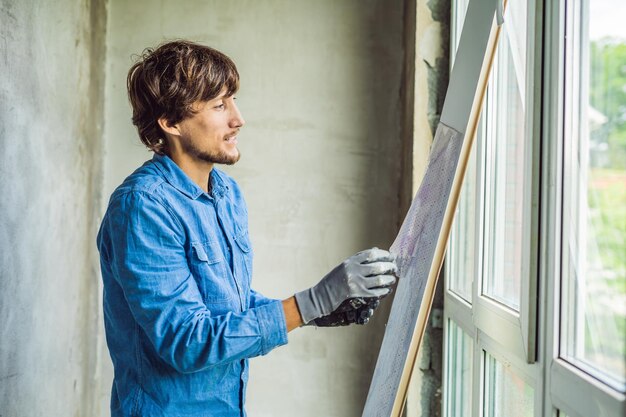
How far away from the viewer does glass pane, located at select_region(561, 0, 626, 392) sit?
2.62 ft

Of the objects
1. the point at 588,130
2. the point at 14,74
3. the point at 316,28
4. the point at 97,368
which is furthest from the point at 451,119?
the point at 97,368

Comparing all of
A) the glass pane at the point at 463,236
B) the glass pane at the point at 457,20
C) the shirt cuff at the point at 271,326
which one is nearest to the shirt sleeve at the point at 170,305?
the shirt cuff at the point at 271,326

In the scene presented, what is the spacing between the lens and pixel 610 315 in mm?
813

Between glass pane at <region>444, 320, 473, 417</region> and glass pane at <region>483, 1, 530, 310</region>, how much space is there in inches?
15.8

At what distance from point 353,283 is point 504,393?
1.45ft

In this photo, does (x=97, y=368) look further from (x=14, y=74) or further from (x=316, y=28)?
Answer: (x=316, y=28)

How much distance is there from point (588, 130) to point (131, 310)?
1073 millimetres

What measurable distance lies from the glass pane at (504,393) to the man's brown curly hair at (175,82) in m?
1.04

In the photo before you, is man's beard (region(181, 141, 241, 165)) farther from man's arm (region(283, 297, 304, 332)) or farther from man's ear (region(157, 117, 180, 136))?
man's arm (region(283, 297, 304, 332))

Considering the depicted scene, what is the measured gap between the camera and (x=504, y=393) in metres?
1.39

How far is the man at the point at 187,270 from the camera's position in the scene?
139cm

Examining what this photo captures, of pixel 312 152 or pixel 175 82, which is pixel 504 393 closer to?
pixel 175 82

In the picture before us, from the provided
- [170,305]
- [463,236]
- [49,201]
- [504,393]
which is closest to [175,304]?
[170,305]

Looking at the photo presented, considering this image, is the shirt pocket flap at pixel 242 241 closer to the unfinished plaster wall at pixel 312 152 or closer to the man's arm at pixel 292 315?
the man's arm at pixel 292 315
